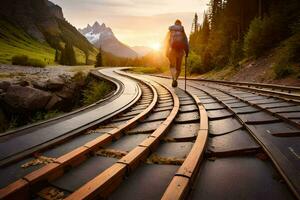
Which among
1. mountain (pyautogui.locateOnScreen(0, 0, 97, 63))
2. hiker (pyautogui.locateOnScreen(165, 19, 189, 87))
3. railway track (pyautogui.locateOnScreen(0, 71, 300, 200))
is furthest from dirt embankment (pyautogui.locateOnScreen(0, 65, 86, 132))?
mountain (pyautogui.locateOnScreen(0, 0, 97, 63))

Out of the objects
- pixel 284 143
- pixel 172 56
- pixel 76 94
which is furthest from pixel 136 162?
pixel 76 94

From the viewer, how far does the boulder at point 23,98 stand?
12078 millimetres

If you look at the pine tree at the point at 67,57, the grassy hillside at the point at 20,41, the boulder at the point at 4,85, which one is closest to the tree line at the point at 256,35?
the boulder at the point at 4,85

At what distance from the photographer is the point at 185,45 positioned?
401 inches

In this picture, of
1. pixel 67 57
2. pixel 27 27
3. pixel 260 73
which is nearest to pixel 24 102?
pixel 260 73

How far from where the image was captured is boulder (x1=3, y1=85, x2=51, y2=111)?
12.1m

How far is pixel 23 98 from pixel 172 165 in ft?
39.2

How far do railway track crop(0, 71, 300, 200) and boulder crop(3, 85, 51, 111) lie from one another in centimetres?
993

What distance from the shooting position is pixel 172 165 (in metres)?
2.52

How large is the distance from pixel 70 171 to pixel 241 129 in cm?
Result: 250

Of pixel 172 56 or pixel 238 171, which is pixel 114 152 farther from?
pixel 172 56

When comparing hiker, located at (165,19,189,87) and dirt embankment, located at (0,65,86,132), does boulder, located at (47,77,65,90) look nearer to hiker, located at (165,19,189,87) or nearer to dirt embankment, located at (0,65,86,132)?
dirt embankment, located at (0,65,86,132)

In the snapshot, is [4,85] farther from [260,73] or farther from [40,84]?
[260,73]

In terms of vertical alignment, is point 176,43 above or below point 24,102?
above
